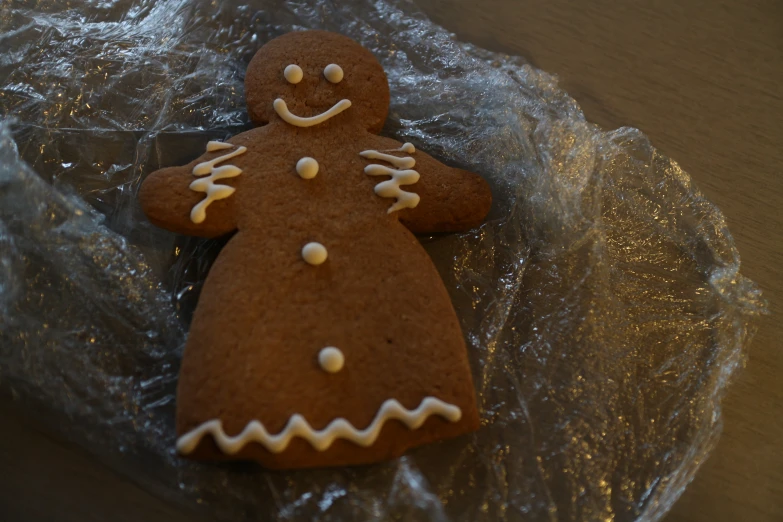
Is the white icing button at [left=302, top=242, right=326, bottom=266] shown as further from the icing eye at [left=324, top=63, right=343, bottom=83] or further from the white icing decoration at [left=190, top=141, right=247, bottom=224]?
the icing eye at [left=324, top=63, right=343, bottom=83]

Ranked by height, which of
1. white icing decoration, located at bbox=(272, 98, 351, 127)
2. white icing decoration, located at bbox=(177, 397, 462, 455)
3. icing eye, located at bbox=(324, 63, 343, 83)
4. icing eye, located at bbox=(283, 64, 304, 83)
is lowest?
white icing decoration, located at bbox=(177, 397, 462, 455)

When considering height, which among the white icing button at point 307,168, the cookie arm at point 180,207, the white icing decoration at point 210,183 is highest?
the white icing button at point 307,168

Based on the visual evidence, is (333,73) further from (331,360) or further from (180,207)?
(331,360)

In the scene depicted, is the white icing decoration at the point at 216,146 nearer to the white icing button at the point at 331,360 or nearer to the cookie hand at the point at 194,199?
the cookie hand at the point at 194,199

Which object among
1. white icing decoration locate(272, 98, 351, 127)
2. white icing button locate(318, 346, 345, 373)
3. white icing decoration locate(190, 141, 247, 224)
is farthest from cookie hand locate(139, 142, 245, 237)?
white icing button locate(318, 346, 345, 373)

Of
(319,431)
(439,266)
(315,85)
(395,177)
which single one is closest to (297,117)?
(315,85)

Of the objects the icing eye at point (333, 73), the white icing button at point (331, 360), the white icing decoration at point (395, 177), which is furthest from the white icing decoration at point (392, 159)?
the white icing button at point (331, 360)
